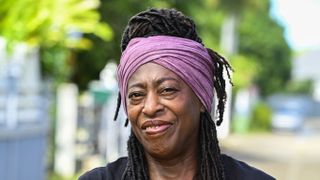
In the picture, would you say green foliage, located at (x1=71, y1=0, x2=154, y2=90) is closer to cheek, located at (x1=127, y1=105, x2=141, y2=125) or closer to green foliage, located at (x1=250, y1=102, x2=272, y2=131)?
cheek, located at (x1=127, y1=105, x2=141, y2=125)

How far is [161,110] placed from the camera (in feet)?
6.87

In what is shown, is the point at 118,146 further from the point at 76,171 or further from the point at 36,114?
the point at 36,114

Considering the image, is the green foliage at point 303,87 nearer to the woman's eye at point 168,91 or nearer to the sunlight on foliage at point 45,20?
the sunlight on foliage at point 45,20

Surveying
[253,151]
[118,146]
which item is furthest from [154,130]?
[253,151]

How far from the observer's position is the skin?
2092mm

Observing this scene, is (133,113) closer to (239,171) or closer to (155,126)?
(155,126)

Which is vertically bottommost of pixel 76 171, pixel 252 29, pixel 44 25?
pixel 76 171

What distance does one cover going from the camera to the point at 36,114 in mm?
10555

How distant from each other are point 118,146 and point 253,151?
11.7m

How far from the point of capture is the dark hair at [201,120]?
7.13 feet

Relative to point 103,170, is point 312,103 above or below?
above

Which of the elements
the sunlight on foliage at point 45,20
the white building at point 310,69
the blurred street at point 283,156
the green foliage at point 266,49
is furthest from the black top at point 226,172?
the white building at point 310,69

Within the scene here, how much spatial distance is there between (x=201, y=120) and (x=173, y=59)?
0.72 ft

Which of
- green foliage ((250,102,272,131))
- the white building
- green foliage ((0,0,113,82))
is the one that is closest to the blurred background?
green foliage ((0,0,113,82))
